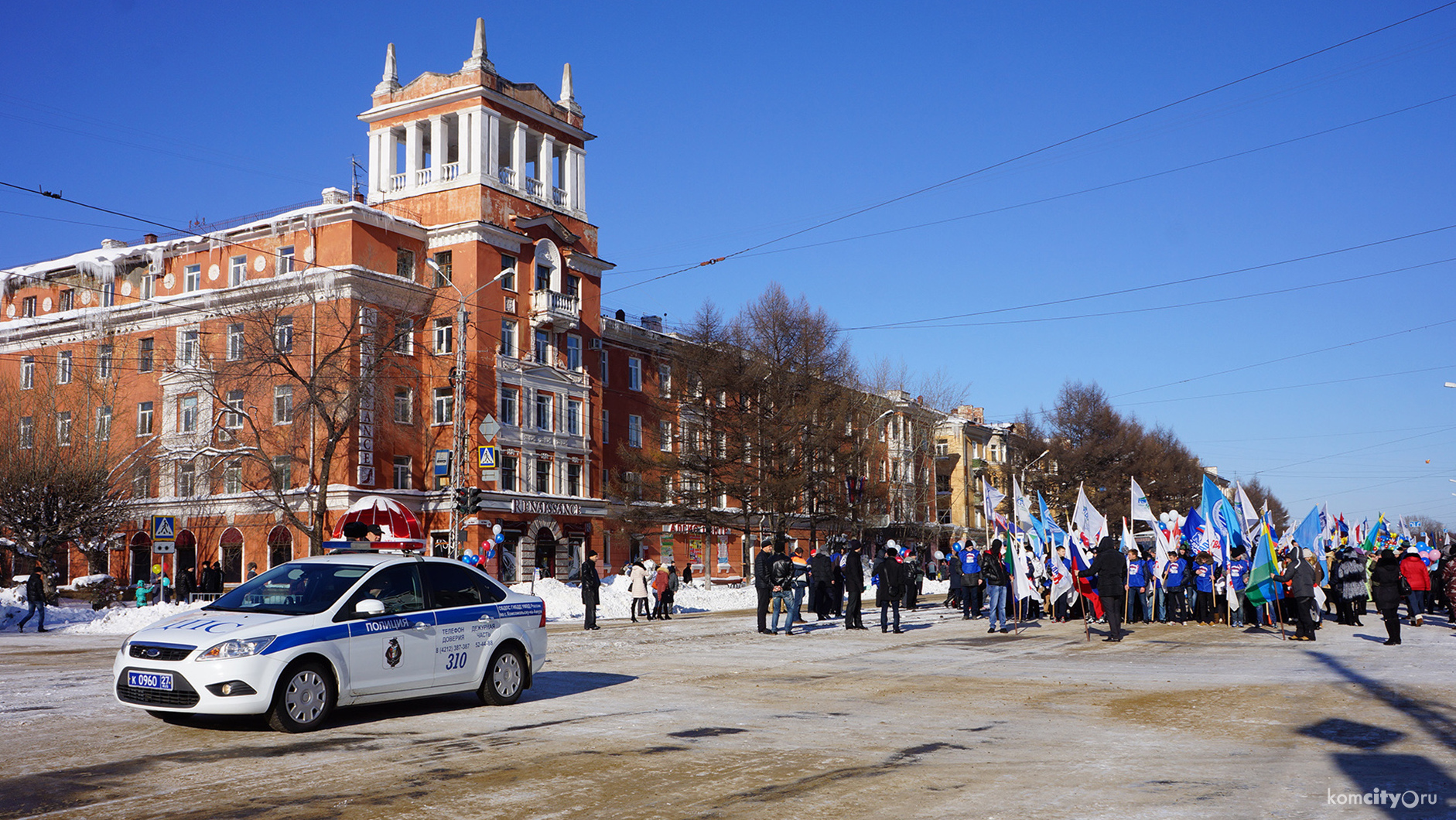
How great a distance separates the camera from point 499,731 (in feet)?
31.6

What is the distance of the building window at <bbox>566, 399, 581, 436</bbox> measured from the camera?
183 feet

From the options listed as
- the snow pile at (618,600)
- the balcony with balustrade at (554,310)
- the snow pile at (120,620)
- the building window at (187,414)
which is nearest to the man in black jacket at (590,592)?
the snow pile at (618,600)

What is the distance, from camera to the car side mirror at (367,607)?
10.0m

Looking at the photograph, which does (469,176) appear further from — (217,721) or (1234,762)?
(1234,762)

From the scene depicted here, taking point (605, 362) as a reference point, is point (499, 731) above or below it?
below

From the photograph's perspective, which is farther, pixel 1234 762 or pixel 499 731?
pixel 499 731

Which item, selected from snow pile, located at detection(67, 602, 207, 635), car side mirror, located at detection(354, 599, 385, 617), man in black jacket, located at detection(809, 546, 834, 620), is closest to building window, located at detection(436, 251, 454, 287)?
snow pile, located at detection(67, 602, 207, 635)

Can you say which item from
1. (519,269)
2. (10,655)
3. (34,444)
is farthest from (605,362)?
(10,655)

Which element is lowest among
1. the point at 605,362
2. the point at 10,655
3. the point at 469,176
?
the point at 10,655

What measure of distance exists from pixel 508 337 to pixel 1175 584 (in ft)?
115

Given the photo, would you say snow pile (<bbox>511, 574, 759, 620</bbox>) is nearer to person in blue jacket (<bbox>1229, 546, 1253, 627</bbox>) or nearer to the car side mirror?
person in blue jacket (<bbox>1229, 546, 1253, 627</bbox>)

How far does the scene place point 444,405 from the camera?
167 ft

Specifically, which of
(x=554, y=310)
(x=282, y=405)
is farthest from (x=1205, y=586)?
(x=282, y=405)

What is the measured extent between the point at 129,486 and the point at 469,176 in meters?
19.3
